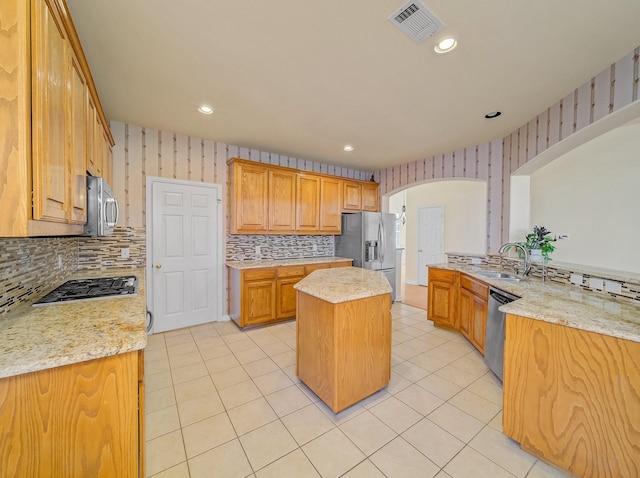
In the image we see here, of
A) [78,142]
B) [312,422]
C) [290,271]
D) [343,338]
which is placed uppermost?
[78,142]

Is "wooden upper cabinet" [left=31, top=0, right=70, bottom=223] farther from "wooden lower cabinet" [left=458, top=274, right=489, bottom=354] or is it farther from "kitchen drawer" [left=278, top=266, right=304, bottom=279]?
→ "wooden lower cabinet" [left=458, top=274, right=489, bottom=354]

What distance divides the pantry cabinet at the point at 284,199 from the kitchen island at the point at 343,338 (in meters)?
1.79

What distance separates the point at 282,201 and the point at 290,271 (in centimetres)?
107

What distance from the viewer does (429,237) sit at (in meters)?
6.12

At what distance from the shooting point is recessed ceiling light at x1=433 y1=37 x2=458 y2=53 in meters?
1.64

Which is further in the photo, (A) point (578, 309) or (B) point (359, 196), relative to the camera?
(B) point (359, 196)

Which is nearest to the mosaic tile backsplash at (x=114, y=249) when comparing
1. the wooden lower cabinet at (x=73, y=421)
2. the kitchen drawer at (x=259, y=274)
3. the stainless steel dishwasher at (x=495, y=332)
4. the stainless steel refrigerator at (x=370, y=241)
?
the kitchen drawer at (x=259, y=274)

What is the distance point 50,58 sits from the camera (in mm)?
1028

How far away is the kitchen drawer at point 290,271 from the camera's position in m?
3.59

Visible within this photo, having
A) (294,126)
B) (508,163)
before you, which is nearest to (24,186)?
(294,126)

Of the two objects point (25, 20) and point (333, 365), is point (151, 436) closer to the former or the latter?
point (333, 365)

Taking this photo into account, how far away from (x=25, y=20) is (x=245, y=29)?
1.07 meters

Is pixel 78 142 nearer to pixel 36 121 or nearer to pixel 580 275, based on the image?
pixel 36 121

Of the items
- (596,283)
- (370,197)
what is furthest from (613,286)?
(370,197)
